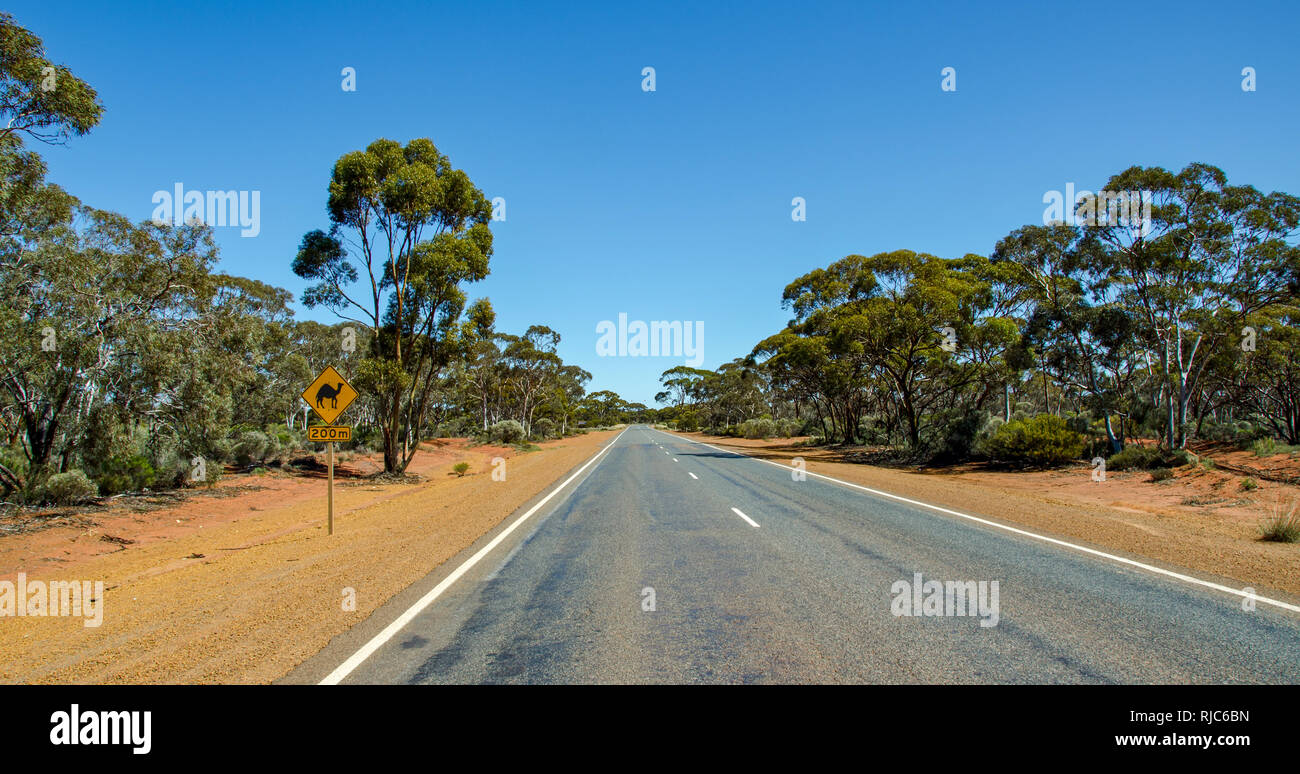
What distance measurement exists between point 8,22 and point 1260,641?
17061 millimetres

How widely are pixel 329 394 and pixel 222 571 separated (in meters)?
3.59

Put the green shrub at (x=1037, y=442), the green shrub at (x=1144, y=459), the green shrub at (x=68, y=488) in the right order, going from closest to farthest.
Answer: the green shrub at (x=68, y=488) → the green shrub at (x=1144, y=459) → the green shrub at (x=1037, y=442)

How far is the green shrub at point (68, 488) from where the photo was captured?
1352cm

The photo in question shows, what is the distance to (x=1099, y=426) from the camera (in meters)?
26.5

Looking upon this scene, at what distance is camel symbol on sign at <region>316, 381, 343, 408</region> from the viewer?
10.6 metres

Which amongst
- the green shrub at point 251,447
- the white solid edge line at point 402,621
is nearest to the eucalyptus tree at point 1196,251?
the white solid edge line at point 402,621

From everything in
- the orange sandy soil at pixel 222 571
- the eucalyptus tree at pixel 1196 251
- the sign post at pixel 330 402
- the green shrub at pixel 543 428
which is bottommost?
the green shrub at pixel 543 428

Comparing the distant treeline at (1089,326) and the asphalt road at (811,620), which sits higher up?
the distant treeline at (1089,326)

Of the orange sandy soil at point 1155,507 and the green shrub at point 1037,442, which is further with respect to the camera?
the green shrub at point 1037,442

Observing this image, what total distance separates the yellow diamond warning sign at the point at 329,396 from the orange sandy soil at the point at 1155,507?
11.6 m

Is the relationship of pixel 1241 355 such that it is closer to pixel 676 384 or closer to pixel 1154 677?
pixel 1154 677

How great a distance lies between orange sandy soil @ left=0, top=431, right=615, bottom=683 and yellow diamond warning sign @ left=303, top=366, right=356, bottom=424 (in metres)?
2.11

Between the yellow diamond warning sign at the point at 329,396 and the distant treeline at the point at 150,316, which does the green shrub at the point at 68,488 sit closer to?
the distant treeline at the point at 150,316
